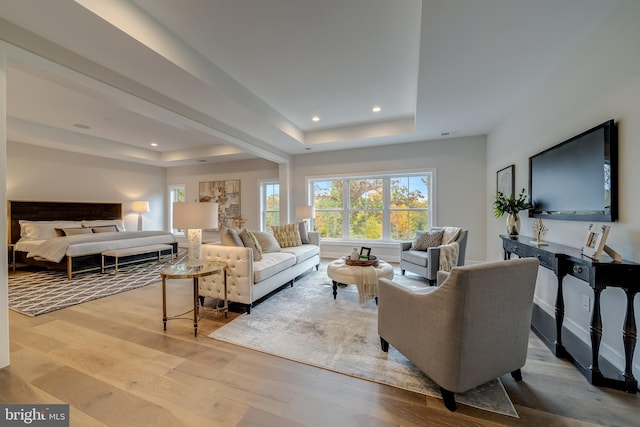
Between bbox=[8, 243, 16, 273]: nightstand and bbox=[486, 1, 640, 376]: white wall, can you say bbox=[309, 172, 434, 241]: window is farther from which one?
bbox=[8, 243, 16, 273]: nightstand

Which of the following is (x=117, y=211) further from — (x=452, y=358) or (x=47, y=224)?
(x=452, y=358)

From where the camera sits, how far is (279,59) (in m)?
2.70

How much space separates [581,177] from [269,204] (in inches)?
235

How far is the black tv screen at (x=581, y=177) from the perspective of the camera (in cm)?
178

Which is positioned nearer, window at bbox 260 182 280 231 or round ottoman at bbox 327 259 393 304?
round ottoman at bbox 327 259 393 304

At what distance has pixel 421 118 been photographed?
3799 mm

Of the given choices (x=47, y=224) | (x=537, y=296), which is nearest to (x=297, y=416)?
(x=537, y=296)

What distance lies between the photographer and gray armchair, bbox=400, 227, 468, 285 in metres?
3.47

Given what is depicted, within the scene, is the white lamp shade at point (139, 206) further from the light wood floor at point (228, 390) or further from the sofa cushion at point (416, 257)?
the sofa cushion at point (416, 257)

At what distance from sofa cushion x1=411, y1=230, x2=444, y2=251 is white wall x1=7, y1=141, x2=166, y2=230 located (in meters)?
7.54

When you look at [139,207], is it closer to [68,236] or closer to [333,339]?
[68,236]

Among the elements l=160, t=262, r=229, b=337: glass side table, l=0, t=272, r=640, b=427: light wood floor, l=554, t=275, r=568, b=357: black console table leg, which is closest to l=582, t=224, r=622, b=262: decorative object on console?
l=554, t=275, r=568, b=357: black console table leg

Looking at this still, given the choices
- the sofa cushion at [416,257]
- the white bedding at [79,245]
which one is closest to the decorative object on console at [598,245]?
the sofa cushion at [416,257]

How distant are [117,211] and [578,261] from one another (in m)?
8.72
